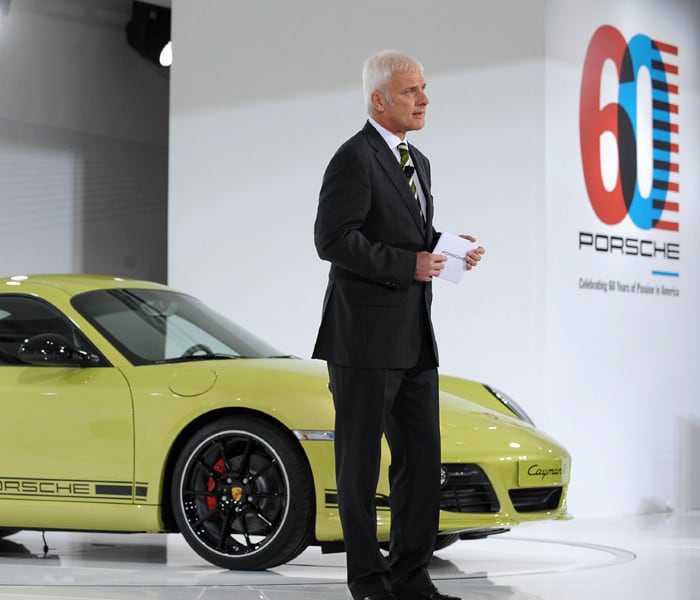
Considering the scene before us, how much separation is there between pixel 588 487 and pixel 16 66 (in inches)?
261

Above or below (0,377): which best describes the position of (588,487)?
below

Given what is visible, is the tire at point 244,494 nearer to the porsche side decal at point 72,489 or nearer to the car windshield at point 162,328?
the porsche side decal at point 72,489

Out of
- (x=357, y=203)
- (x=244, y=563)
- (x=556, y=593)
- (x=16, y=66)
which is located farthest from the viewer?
(x=16, y=66)

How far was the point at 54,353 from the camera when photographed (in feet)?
19.9

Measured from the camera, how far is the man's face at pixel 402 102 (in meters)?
4.54

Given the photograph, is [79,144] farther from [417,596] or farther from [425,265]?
[417,596]

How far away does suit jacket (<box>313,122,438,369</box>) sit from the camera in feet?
14.5

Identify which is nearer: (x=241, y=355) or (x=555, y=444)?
(x=555, y=444)

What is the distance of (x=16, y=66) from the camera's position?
12469 mm

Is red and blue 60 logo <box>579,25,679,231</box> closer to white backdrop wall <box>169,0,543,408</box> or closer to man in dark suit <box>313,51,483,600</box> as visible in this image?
white backdrop wall <box>169,0,543,408</box>

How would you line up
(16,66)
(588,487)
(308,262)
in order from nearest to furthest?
(588,487) < (308,262) < (16,66)

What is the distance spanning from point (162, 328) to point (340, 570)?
1.46 metres

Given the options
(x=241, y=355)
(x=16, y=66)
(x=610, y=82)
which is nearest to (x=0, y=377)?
(x=241, y=355)

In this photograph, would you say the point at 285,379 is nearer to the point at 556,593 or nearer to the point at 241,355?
the point at 241,355
